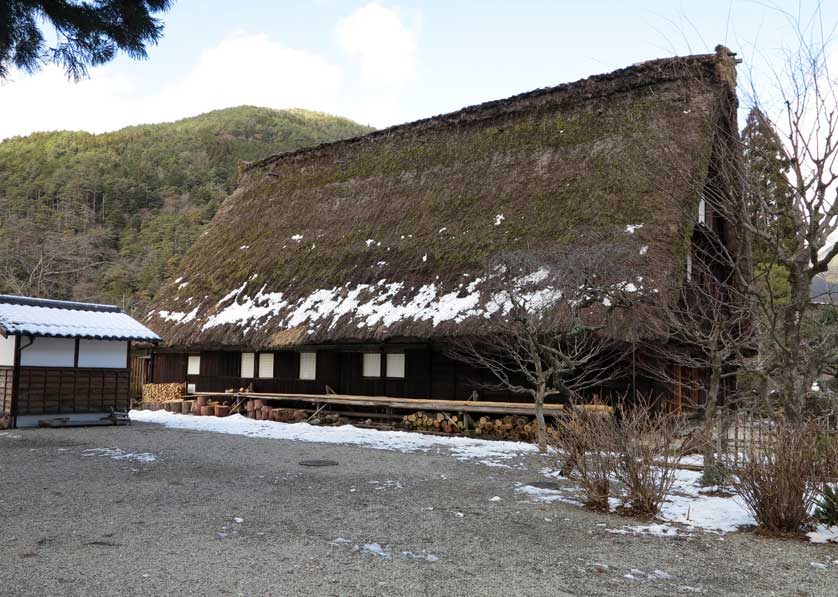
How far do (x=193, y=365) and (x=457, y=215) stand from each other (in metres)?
9.51

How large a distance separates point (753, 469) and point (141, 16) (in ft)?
20.2

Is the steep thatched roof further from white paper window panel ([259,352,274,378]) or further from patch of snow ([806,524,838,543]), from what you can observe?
patch of snow ([806,524,838,543])

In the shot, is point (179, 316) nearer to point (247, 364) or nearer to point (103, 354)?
point (247, 364)

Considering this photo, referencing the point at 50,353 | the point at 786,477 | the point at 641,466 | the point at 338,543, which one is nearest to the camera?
the point at 338,543

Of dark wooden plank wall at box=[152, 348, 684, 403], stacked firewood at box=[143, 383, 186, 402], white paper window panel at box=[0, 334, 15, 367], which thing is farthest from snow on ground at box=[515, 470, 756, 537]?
stacked firewood at box=[143, 383, 186, 402]

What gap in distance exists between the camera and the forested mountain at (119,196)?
32.8 m

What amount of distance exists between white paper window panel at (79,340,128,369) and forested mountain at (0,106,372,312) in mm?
16981

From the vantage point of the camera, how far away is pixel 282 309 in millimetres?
16391

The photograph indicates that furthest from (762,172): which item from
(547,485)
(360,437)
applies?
(360,437)

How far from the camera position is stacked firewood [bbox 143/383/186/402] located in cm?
1955

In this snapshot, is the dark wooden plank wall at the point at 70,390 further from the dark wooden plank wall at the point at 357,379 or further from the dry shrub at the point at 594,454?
the dry shrub at the point at 594,454

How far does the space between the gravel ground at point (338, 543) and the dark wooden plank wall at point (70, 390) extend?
20.3ft

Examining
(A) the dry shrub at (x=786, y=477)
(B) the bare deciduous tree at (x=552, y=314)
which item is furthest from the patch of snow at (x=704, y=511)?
(B) the bare deciduous tree at (x=552, y=314)

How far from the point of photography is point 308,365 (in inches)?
668
